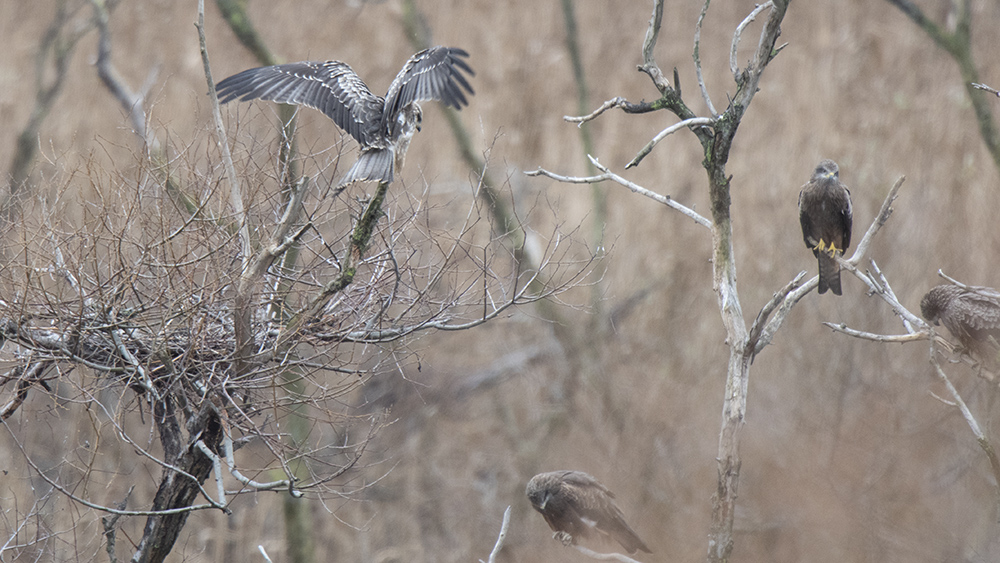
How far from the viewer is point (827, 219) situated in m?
A: 6.64

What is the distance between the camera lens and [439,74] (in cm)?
591

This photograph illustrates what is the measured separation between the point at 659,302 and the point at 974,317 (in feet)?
27.5

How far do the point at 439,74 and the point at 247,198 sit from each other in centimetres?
137

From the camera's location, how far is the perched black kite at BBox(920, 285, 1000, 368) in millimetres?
5840

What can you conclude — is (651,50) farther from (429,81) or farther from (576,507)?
(576,507)

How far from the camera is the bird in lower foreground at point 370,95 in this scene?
18.9 ft

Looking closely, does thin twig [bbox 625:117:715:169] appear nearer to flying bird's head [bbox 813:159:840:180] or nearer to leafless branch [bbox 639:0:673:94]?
leafless branch [bbox 639:0:673:94]

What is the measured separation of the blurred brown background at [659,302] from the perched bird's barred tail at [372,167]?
3.14 metres

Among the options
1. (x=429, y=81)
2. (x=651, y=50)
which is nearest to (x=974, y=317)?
(x=651, y=50)

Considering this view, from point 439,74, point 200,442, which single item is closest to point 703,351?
point 439,74

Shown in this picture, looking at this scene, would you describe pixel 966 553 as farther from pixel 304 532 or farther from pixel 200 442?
pixel 304 532

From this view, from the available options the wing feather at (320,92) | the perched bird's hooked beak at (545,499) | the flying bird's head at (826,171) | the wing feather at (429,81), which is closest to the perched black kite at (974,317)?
the flying bird's head at (826,171)

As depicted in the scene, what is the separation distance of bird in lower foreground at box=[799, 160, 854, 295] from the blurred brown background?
7.84 ft

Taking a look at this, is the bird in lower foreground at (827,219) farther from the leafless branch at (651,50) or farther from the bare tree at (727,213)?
the leafless branch at (651,50)
